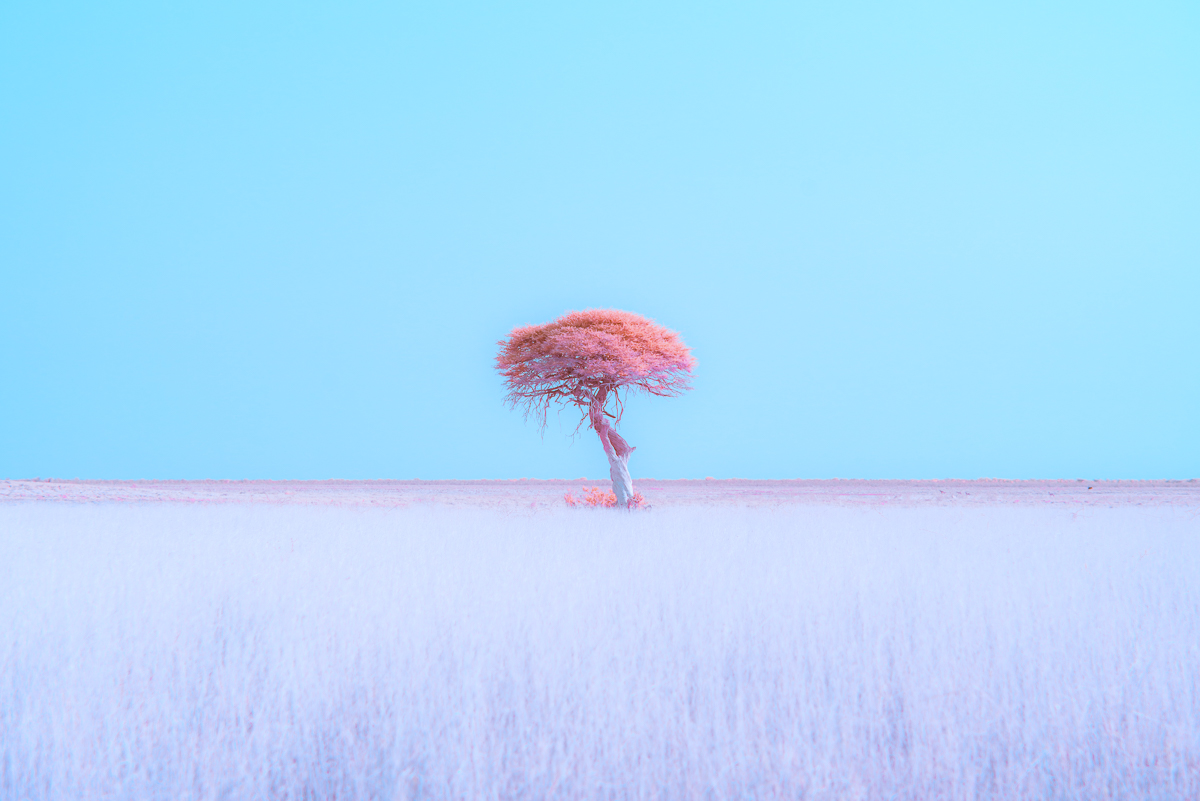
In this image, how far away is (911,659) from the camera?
4.53 m

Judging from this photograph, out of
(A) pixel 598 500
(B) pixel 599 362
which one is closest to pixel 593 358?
(B) pixel 599 362

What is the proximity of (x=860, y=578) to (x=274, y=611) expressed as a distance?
21.9 feet

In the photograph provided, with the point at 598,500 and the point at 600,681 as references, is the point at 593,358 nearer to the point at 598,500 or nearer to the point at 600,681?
the point at 598,500

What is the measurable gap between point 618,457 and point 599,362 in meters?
3.53

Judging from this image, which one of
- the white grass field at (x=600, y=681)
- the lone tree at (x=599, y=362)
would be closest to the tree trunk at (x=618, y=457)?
the lone tree at (x=599, y=362)

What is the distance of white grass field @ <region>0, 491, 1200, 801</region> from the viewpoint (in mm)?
3092

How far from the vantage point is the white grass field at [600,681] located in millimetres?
3092

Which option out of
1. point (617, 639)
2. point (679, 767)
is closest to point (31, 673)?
point (617, 639)

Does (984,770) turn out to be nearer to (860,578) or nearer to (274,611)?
(860,578)

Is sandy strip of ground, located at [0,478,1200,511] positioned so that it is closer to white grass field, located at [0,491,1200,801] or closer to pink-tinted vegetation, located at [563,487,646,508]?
pink-tinted vegetation, located at [563,487,646,508]

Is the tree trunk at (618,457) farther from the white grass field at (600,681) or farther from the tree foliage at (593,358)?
the white grass field at (600,681)

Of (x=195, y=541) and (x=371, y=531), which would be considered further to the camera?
(x=371, y=531)

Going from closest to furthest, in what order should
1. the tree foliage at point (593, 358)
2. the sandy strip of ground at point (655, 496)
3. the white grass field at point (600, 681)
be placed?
the white grass field at point (600, 681) → the tree foliage at point (593, 358) → the sandy strip of ground at point (655, 496)

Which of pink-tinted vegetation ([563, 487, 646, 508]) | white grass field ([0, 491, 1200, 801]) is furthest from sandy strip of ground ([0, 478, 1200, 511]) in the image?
white grass field ([0, 491, 1200, 801])
